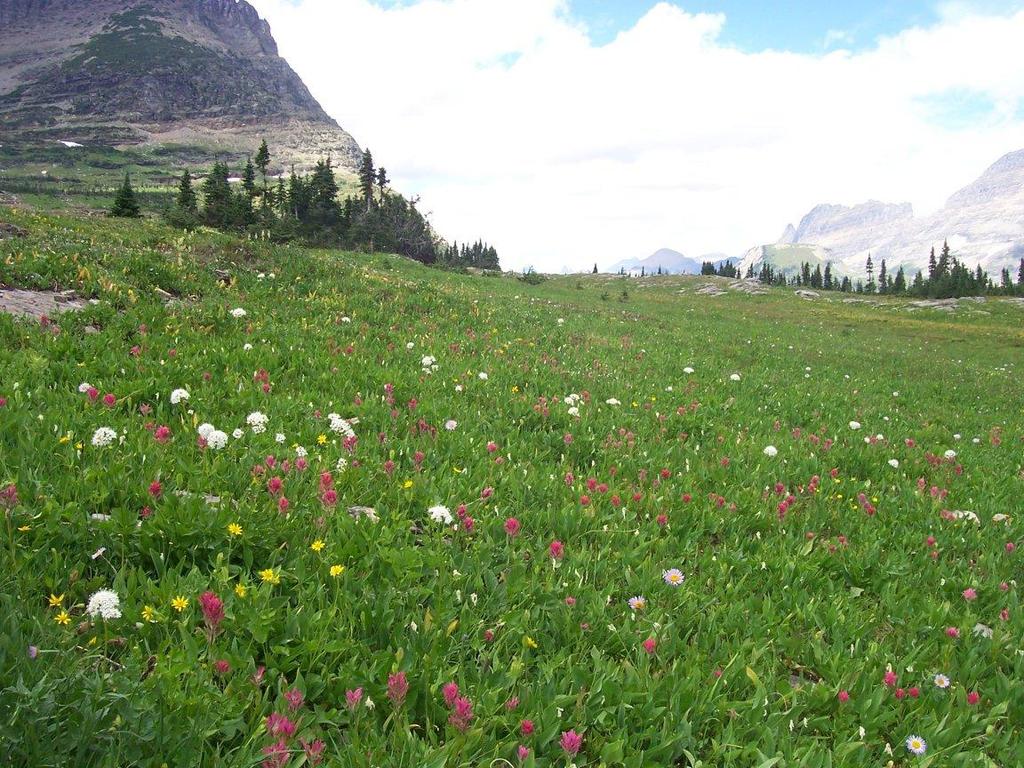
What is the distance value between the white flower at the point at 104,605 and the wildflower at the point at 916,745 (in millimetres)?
3971

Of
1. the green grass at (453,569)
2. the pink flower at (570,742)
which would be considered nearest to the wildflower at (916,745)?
the green grass at (453,569)

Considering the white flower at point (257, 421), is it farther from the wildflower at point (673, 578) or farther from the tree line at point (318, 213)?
the tree line at point (318, 213)

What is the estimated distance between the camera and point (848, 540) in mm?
5059

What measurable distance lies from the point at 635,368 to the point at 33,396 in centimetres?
946

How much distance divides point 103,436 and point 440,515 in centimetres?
250

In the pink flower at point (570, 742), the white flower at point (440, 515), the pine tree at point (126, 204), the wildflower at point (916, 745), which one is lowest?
the wildflower at point (916, 745)

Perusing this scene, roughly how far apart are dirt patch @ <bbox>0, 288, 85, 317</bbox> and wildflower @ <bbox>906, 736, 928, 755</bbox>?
8894 mm

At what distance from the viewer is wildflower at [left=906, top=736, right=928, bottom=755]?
2793 millimetres

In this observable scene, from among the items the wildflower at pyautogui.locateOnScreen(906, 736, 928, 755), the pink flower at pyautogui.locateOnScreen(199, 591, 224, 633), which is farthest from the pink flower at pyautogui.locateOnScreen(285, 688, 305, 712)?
the wildflower at pyautogui.locateOnScreen(906, 736, 928, 755)

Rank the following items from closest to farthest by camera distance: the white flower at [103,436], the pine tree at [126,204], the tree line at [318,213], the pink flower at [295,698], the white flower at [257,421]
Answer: the pink flower at [295,698] < the white flower at [103,436] < the white flower at [257,421] < the pine tree at [126,204] < the tree line at [318,213]

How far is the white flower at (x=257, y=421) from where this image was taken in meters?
4.73

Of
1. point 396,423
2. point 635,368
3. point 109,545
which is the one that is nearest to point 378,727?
point 109,545

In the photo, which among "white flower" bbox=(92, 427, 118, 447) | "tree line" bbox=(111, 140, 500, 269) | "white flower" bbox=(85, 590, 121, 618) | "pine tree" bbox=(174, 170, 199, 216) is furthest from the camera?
"pine tree" bbox=(174, 170, 199, 216)

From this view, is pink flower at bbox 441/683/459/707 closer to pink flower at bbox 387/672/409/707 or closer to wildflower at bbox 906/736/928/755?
pink flower at bbox 387/672/409/707
